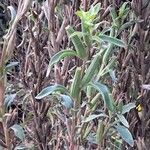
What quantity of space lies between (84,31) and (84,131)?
256mm

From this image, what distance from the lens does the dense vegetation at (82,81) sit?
2.96 ft

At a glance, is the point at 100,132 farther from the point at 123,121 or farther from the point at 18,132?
the point at 18,132

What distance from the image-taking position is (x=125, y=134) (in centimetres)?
100

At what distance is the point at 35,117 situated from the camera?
1021 millimetres

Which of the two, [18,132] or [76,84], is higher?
[76,84]

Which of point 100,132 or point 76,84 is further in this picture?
point 100,132

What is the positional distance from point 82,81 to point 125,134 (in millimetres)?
206

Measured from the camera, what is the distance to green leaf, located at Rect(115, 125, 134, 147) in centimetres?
99

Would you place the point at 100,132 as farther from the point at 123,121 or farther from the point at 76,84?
the point at 76,84

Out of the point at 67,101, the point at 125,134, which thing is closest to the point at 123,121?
the point at 125,134

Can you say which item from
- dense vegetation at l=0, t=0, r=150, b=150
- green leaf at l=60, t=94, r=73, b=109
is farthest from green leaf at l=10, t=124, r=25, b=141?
green leaf at l=60, t=94, r=73, b=109

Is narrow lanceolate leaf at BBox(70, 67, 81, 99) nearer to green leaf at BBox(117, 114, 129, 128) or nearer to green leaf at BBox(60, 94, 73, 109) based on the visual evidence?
green leaf at BBox(60, 94, 73, 109)

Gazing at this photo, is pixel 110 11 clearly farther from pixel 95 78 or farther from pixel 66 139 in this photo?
pixel 66 139

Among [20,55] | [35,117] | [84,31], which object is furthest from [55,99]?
[20,55]
